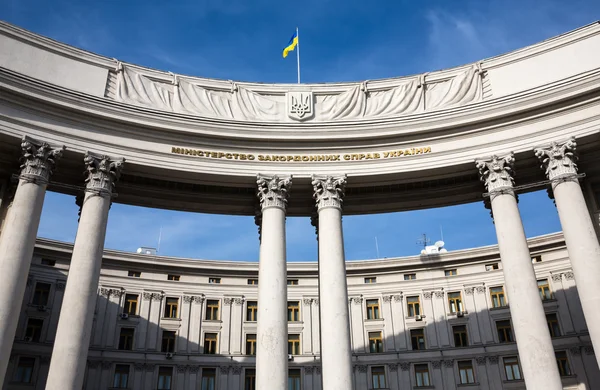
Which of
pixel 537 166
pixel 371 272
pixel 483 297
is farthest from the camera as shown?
pixel 371 272

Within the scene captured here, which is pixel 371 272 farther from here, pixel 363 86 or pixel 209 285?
pixel 363 86

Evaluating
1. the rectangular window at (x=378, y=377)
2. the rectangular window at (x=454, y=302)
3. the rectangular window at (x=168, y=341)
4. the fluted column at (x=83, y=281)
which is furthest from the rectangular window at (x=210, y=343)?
the fluted column at (x=83, y=281)

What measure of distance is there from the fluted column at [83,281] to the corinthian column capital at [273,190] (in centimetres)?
746

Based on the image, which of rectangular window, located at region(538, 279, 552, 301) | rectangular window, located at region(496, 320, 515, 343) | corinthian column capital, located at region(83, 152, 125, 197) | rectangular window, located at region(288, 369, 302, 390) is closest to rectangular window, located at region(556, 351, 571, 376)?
rectangular window, located at region(496, 320, 515, 343)

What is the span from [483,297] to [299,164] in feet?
131

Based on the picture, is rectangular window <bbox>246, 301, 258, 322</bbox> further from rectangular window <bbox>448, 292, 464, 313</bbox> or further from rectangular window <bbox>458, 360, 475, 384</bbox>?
rectangular window <bbox>458, 360, 475, 384</bbox>

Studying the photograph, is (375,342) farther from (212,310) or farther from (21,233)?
(21,233)

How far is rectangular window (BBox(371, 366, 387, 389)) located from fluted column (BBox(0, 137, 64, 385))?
46.7m

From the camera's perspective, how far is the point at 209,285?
68188 mm

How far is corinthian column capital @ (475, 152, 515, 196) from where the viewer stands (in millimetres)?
30438

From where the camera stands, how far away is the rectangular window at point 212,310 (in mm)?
67000

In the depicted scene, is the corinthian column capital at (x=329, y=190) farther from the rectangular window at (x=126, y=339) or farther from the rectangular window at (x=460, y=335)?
the rectangular window at (x=126, y=339)

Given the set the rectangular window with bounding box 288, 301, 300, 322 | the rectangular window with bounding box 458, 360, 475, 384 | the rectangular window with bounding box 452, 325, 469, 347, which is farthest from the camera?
the rectangular window with bounding box 288, 301, 300, 322

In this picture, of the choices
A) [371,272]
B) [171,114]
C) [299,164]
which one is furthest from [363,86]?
[371,272]
